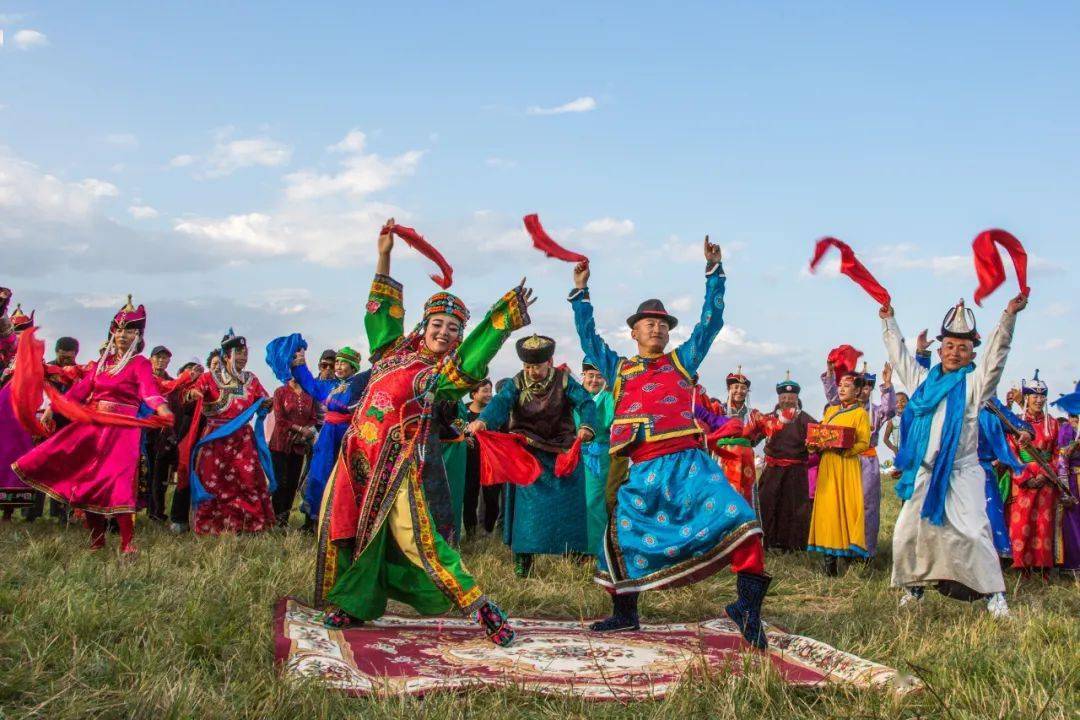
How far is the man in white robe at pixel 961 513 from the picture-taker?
6172 millimetres

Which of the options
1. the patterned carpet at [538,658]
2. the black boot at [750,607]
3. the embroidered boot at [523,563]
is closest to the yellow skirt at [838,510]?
the embroidered boot at [523,563]

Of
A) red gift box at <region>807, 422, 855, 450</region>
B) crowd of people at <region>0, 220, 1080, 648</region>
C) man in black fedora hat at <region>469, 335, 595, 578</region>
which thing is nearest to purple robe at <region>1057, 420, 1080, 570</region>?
crowd of people at <region>0, 220, 1080, 648</region>

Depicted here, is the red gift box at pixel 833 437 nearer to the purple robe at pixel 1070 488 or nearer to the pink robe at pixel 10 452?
the purple robe at pixel 1070 488

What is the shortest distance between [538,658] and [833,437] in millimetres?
5218

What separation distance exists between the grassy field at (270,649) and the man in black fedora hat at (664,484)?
67 centimetres

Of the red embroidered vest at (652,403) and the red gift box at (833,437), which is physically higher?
the red embroidered vest at (652,403)

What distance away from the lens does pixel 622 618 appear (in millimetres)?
5297


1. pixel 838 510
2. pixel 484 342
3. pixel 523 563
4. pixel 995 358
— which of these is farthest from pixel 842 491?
pixel 484 342

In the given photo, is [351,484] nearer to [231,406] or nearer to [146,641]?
[146,641]

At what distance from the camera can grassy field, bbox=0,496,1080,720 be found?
344cm

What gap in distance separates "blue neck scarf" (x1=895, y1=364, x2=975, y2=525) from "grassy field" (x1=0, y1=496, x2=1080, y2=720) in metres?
0.72

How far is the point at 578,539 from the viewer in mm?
7605

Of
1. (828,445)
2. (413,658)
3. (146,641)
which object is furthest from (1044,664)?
(828,445)

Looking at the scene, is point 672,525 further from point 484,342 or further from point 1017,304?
point 1017,304
